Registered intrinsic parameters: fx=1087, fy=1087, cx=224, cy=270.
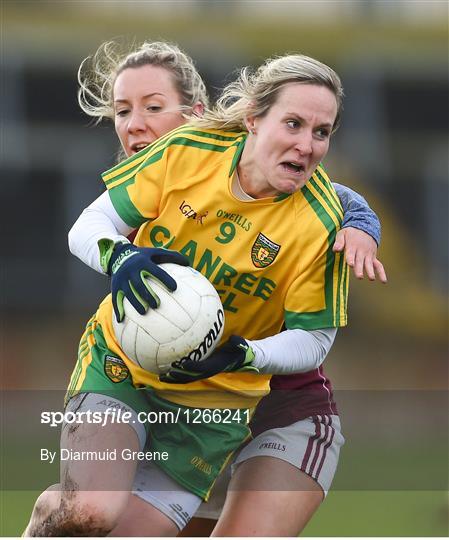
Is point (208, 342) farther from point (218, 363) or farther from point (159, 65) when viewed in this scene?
point (159, 65)

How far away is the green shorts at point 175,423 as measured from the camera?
4234mm

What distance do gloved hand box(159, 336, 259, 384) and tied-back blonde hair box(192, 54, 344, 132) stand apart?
926 mm

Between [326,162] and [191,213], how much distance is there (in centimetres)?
1177

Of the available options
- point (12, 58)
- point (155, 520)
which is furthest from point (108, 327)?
point (12, 58)

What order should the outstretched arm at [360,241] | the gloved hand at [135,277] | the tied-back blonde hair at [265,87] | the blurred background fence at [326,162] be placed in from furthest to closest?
the blurred background fence at [326,162], the tied-back blonde hair at [265,87], the outstretched arm at [360,241], the gloved hand at [135,277]

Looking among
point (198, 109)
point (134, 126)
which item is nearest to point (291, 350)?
point (134, 126)

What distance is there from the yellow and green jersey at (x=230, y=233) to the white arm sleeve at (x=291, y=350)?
52 mm

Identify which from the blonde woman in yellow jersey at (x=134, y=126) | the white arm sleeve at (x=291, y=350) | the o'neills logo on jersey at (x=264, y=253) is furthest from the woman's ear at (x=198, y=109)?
the white arm sleeve at (x=291, y=350)

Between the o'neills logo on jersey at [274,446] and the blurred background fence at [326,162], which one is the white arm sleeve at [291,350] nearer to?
the o'neills logo on jersey at [274,446]

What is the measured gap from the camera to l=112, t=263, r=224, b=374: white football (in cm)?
383

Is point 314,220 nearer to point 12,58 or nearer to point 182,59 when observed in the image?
point 182,59

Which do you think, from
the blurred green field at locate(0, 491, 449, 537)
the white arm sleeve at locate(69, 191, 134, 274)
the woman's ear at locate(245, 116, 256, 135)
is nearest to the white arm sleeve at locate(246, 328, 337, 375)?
the white arm sleeve at locate(69, 191, 134, 274)

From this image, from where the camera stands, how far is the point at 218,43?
15.8 metres

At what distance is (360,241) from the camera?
410 centimetres
